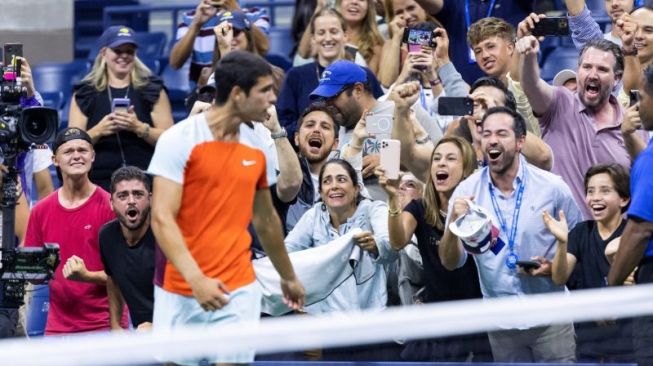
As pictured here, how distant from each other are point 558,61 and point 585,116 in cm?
324

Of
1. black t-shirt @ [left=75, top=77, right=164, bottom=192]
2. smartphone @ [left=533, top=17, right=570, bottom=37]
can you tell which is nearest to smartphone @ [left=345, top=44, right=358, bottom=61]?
black t-shirt @ [left=75, top=77, right=164, bottom=192]

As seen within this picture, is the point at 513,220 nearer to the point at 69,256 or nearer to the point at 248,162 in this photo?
the point at 248,162

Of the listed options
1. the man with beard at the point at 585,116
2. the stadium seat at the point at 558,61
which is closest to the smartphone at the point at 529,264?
the man with beard at the point at 585,116

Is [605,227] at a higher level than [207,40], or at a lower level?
lower

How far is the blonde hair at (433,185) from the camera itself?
26.0 feet

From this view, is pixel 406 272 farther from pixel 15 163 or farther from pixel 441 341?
pixel 15 163

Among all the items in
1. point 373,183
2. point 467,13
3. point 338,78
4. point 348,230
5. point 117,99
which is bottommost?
point 348,230

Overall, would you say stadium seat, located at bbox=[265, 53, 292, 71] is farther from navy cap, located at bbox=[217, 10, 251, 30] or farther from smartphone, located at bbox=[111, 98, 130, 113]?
smartphone, located at bbox=[111, 98, 130, 113]

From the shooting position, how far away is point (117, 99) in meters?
9.47

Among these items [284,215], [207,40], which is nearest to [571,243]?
[284,215]

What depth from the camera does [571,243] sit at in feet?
25.2

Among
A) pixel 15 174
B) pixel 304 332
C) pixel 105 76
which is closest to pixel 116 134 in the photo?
pixel 105 76

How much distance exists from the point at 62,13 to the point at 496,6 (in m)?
5.37

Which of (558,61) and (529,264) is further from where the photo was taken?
(558,61)
